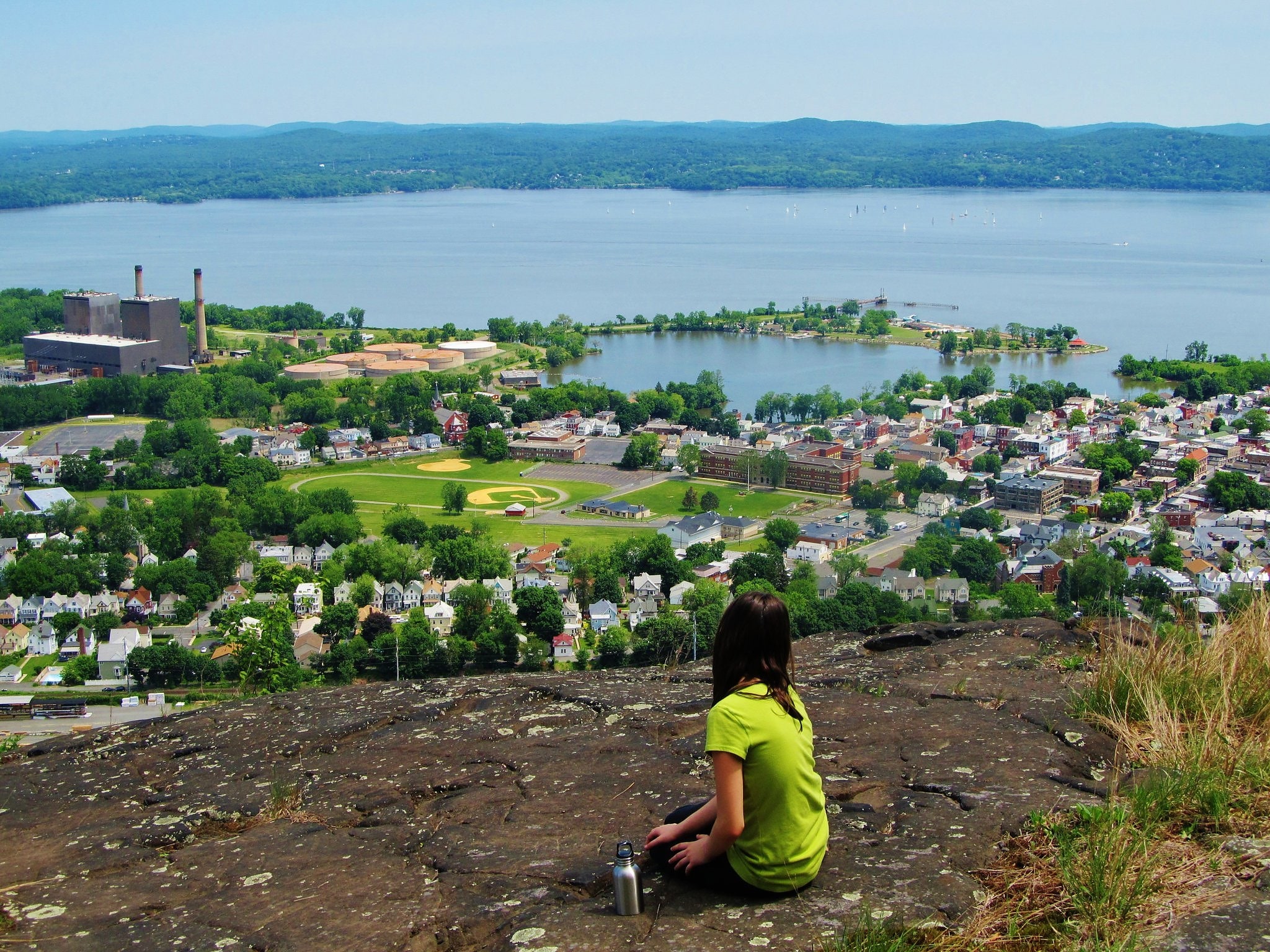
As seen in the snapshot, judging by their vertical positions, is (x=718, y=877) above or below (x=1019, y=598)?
above

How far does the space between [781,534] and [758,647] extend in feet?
54.3

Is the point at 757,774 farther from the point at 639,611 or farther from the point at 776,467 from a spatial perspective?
the point at 776,467

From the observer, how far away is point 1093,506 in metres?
20.8

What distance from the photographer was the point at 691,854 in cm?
179

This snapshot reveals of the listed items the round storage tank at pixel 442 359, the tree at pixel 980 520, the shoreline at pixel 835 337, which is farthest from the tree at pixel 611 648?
the shoreline at pixel 835 337

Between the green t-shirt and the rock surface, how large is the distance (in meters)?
0.05

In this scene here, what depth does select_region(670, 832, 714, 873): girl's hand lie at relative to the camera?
1771 mm

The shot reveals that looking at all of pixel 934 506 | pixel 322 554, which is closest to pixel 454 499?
pixel 322 554

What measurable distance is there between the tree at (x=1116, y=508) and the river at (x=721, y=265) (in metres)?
11.3

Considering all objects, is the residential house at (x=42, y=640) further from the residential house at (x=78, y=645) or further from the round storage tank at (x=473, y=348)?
the round storage tank at (x=473, y=348)

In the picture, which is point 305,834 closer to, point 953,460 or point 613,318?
point 953,460

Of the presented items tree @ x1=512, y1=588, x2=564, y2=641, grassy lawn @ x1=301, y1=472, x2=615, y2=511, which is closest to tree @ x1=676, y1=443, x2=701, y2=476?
grassy lawn @ x1=301, y1=472, x2=615, y2=511

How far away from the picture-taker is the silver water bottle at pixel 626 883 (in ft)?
5.64

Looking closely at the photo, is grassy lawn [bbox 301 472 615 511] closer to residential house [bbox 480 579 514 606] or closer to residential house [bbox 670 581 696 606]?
residential house [bbox 480 579 514 606]
